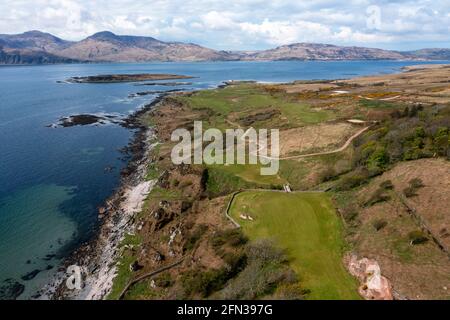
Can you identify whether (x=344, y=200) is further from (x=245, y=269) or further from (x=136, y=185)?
(x=136, y=185)

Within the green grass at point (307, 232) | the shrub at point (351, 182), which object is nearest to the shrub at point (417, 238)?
the green grass at point (307, 232)

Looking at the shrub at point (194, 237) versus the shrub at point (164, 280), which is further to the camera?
the shrub at point (194, 237)

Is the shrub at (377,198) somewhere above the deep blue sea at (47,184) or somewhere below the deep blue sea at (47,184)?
above

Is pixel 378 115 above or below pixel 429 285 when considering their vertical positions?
above

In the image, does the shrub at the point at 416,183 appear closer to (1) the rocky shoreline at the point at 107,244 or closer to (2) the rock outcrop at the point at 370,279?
(2) the rock outcrop at the point at 370,279
